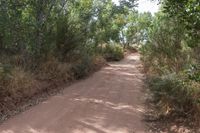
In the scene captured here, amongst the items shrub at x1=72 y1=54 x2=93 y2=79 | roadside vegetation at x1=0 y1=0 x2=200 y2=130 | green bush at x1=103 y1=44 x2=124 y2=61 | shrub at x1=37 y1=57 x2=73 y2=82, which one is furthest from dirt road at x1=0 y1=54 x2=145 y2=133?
green bush at x1=103 y1=44 x2=124 y2=61

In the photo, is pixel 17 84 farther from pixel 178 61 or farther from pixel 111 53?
pixel 111 53

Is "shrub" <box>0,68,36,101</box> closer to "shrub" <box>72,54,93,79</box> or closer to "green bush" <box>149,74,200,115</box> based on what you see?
"green bush" <box>149,74,200,115</box>

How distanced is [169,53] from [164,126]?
651 centimetres

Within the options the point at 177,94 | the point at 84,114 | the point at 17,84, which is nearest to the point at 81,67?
the point at 17,84

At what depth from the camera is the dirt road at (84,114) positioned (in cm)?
900

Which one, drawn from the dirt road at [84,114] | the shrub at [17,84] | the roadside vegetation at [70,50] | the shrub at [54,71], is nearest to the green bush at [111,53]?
the roadside vegetation at [70,50]

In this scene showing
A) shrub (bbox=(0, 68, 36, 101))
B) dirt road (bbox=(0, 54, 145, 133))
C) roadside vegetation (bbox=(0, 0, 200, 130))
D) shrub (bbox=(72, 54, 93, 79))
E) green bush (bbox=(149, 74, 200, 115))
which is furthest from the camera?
shrub (bbox=(72, 54, 93, 79))

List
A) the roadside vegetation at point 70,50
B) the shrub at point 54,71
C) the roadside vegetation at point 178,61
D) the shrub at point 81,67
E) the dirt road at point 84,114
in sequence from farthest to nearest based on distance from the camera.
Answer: the shrub at point 81,67 < the shrub at point 54,71 < the roadside vegetation at point 70,50 < the dirt road at point 84,114 < the roadside vegetation at point 178,61

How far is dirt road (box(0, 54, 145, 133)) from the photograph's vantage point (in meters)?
9.00

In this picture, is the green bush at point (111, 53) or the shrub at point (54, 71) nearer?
the shrub at point (54, 71)

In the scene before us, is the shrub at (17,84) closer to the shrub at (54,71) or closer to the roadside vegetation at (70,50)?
the roadside vegetation at (70,50)

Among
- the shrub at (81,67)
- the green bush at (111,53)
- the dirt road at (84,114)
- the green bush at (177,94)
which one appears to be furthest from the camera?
the green bush at (111,53)

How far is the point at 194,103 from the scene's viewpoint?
368 inches

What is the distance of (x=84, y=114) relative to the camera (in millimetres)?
10578
